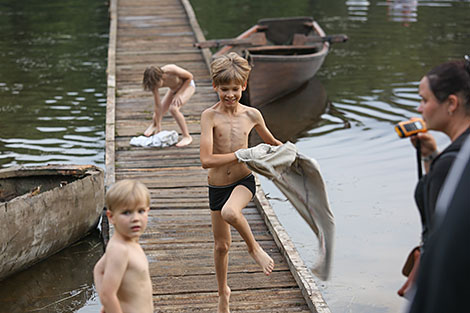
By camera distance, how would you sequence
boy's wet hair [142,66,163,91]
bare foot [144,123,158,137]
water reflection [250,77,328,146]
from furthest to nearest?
1. water reflection [250,77,328,146]
2. bare foot [144,123,158,137]
3. boy's wet hair [142,66,163,91]

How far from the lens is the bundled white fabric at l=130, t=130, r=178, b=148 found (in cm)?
938

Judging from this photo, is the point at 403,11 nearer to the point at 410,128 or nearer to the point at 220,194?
the point at 220,194

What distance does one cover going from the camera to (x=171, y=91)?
989 cm

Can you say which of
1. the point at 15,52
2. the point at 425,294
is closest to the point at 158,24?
the point at 15,52

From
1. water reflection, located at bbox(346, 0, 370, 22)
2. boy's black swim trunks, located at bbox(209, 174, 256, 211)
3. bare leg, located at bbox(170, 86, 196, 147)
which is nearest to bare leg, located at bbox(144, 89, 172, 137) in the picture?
bare leg, located at bbox(170, 86, 196, 147)

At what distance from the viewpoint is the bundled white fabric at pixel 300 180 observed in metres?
4.54

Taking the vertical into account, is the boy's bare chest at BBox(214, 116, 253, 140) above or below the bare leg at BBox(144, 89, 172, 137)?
above

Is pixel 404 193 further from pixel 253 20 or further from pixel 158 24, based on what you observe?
pixel 253 20

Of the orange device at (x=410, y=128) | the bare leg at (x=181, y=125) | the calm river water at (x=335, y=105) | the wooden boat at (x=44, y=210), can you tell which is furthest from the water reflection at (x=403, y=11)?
the orange device at (x=410, y=128)

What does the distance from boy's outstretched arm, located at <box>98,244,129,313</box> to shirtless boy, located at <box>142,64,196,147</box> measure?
19.4ft

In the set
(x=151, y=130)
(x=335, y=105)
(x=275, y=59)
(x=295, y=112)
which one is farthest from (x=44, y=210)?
(x=335, y=105)

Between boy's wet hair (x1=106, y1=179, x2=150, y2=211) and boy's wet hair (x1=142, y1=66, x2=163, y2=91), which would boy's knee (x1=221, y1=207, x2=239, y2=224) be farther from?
boy's wet hair (x1=142, y1=66, x2=163, y2=91)

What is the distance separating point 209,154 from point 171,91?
5305mm

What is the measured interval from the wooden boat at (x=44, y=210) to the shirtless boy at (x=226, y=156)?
2279 millimetres
